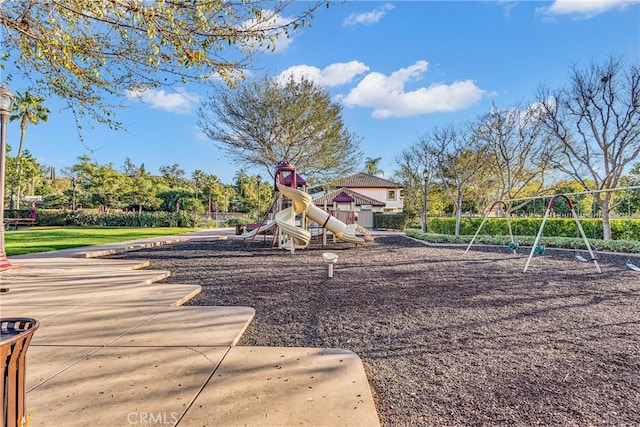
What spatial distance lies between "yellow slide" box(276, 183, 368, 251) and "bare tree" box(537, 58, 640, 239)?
33.3 feet

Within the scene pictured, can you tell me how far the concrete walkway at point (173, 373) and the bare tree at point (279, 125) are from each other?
1702 centimetres

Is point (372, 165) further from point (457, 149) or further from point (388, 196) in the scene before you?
point (457, 149)

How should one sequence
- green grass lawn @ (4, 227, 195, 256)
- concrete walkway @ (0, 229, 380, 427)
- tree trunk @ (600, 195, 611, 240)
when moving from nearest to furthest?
1. concrete walkway @ (0, 229, 380, 427)
2. green grass lawn @ (4, 227, 195, 256)
3. tree trunk @ (600, 195, 611, 240)

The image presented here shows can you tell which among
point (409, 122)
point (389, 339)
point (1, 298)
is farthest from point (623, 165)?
point (1, 298)

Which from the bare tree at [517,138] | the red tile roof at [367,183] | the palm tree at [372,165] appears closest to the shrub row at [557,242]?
the bare tree at [517,138]

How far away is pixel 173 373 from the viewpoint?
252 cm

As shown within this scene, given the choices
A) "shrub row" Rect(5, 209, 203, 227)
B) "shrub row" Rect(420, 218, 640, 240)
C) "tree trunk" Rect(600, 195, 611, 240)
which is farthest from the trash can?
"shrub row" Rect(5, 209, 203, 227)

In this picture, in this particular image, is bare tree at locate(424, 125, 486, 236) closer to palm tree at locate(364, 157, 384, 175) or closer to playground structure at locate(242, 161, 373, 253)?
playground structure at locate(242, 161, 373, 253)

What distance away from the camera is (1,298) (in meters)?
4.70

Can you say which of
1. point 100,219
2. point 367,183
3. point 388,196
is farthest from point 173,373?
point 388,196

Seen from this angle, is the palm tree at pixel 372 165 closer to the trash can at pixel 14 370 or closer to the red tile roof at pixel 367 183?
the red tile roof at pixel 367 183

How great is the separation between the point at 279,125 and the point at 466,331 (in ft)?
59.6

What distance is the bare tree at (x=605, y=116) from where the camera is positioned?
12664 mm

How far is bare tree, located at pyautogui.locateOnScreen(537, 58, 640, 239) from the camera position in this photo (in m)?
12.7
